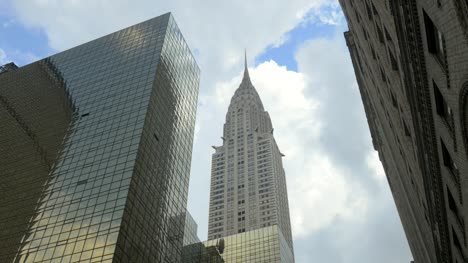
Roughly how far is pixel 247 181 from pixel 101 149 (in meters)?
103

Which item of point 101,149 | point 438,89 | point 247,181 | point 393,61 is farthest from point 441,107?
point 247,181

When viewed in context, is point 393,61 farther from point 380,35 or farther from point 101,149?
point 101,149

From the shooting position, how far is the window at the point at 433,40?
19125 mm

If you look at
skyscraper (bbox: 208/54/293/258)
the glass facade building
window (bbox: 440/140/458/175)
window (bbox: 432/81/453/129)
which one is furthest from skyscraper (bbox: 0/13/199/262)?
skyscraper (bbox: 208/54/293/258)

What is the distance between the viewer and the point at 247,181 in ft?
556

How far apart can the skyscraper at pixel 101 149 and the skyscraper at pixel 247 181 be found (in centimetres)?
6534

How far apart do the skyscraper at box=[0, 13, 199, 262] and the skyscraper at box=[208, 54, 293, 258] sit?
65.3 m

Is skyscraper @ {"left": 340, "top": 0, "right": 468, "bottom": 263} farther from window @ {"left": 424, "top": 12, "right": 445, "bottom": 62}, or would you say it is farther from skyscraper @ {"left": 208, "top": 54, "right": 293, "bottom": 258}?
skyscraper @ {"left": 208, "top": 54, "right": 293, "bottom": 258}

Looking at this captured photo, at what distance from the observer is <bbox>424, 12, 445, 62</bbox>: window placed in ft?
62.7

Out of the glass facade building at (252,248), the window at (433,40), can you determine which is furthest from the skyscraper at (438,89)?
the glass facade building at (252,248)

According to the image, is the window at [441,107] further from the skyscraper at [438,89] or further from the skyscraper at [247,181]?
the skyscraper at [247,181]

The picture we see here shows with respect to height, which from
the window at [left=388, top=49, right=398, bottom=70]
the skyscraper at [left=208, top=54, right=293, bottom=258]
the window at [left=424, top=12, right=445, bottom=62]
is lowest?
the window at [left=424, top=12, right=445, bottom=62]

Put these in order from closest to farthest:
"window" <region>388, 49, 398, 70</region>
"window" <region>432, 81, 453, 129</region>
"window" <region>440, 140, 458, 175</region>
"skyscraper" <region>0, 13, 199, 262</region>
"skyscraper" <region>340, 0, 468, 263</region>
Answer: "skyscraper" <region>340, 0, 468, 263</region>, "window" <region>432, 81, 453, 129</region>, "window" <region>440, 140, 458, 175</region>, "window" <region>388, 49, 398, 70</region>, "skyscraper" <region>0, 13, 199, 262</region>

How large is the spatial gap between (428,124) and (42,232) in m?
52.4
